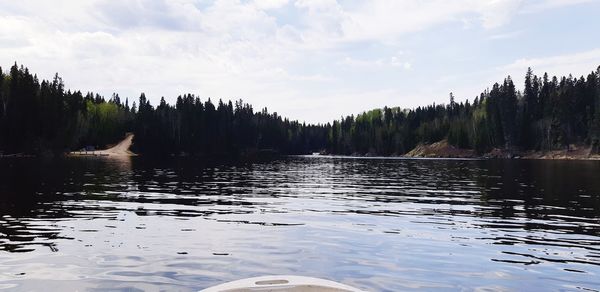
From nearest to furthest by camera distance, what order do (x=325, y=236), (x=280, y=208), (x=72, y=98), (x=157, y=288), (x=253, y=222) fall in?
(x=157, y=288) < (x=325, y=236) < (x=253, y=222) < (x=280, y=208) < (x=72, y=98)

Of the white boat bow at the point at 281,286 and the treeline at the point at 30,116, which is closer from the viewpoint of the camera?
the white boat bow at the point at 281,286

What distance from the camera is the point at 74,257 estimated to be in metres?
15.1

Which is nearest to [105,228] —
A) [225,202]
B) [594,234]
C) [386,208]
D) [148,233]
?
[148,233]

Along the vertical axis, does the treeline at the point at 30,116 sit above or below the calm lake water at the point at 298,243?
above

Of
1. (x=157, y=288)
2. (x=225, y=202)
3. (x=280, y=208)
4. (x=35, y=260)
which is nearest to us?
(x=157, y=288)

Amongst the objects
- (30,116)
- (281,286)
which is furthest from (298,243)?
(30,116)

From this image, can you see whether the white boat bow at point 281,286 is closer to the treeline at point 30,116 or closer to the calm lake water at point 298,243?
the calm lake water at point 298,243

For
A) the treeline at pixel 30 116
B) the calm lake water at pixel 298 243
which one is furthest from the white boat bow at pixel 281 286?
the treeline at pixel 30 116

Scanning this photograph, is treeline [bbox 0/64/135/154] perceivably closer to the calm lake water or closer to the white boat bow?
the calm lake water

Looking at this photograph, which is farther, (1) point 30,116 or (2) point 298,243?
(1) point 30,116

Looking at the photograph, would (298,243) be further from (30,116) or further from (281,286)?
(30,116)

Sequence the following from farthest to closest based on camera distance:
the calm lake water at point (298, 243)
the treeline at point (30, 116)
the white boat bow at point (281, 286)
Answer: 1. the treeline at point (30, 116)
2. the calm lake water at point (298, 243)
3. the white boat bow at point (281, 286)

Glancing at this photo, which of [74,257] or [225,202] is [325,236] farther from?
[225,202]

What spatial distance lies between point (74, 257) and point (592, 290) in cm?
1503
